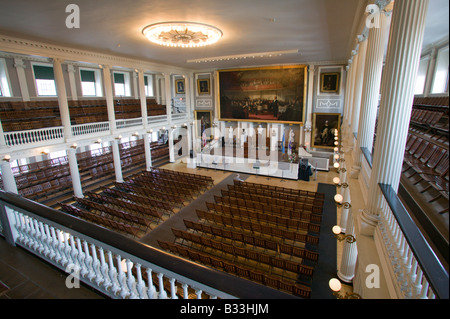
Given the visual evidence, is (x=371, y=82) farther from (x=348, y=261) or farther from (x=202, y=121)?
(x=202, y=121)

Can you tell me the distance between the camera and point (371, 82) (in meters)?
5.56

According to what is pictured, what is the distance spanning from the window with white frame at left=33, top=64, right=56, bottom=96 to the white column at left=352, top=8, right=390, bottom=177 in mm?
18662

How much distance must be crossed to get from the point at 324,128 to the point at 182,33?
43.2 ft

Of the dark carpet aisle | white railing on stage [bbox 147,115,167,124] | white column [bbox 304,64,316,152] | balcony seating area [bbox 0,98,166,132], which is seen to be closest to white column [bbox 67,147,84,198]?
balcony seating area [bbox 0,98,166,132]

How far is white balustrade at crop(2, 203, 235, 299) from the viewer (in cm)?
219

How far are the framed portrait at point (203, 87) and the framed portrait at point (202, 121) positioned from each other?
1.76m

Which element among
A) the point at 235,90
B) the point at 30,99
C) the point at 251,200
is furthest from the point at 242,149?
the point at 30,99

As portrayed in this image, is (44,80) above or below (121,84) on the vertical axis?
below

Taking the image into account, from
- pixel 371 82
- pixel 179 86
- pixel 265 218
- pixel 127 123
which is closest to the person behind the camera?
pixel 371 82

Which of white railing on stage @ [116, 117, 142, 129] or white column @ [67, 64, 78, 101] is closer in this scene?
white railing on stage @ [116, 117, 142, 129]

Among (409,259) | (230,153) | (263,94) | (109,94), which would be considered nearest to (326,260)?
(409,259)

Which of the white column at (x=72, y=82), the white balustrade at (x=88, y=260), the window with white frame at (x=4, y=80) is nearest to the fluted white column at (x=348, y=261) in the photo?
the white balustrade at (x=88, y=260)

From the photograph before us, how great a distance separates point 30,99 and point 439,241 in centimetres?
1996

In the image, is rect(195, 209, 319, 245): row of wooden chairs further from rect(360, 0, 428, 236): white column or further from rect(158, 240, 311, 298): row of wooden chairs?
rect(360, 0, 428, 236): white column
